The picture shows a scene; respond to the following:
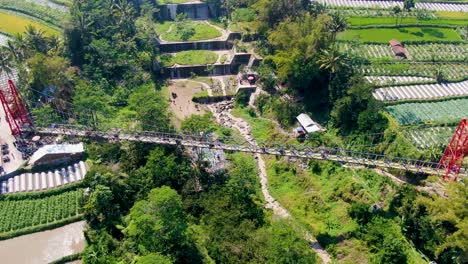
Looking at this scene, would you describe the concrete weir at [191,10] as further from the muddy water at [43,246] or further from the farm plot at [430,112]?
the muddy water at [43,246]

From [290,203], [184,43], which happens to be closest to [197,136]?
[290,203]

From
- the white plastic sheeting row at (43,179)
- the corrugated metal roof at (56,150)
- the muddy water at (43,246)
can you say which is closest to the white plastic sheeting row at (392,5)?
the corrugated metal roof at (56,150)

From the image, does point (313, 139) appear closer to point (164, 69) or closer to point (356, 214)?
point (356, 214)

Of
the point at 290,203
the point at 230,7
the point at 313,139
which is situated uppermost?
the point at 230,7

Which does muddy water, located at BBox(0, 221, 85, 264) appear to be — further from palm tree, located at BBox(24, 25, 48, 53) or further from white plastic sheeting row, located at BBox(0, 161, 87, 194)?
palm tree, located at BBox(24, 25, 48, 53)

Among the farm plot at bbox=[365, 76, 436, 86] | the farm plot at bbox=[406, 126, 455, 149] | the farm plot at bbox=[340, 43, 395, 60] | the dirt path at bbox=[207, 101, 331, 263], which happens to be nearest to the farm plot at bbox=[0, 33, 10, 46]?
the dirt path at bbox=[207, 101, 331, 263]

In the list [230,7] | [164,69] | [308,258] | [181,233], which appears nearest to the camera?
[308,258]

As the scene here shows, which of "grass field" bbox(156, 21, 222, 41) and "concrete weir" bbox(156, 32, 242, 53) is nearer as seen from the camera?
"concrete weir" bbox(156, 32, 242, 53)

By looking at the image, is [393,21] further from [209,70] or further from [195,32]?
[195,32]
